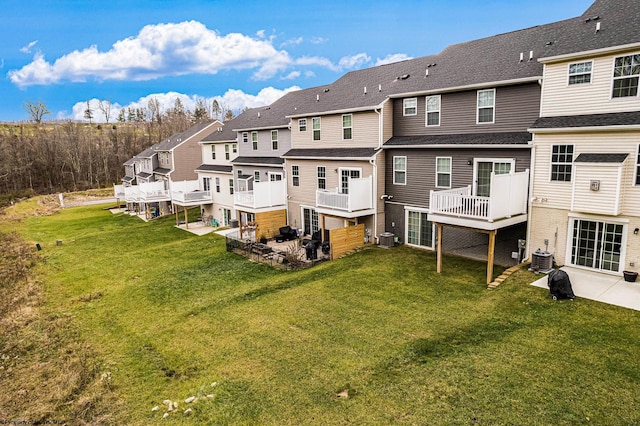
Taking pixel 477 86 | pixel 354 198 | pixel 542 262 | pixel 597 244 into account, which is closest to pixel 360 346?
pixel 542 262

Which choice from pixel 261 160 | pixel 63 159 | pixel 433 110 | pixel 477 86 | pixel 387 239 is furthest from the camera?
pixel 63 159

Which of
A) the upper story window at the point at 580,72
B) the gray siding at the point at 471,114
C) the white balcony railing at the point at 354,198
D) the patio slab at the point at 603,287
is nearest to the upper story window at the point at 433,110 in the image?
the gray siding at the point at 471,114

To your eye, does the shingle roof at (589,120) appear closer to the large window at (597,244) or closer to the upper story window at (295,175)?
the large window at (597,244)

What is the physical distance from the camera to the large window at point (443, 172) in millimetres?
17094

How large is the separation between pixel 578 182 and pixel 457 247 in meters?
5.93

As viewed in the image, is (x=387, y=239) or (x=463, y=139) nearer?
(x=463, y=139)

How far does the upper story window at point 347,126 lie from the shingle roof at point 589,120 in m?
9.51

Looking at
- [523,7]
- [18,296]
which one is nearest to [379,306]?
[18,296]

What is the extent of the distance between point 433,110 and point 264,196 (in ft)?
39.3

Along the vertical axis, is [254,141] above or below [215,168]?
above

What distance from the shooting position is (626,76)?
1191 cm

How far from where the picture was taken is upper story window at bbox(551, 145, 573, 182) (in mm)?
13039

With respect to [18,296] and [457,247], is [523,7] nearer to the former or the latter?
[457,247]

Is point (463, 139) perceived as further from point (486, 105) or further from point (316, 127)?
point (316, 127)
